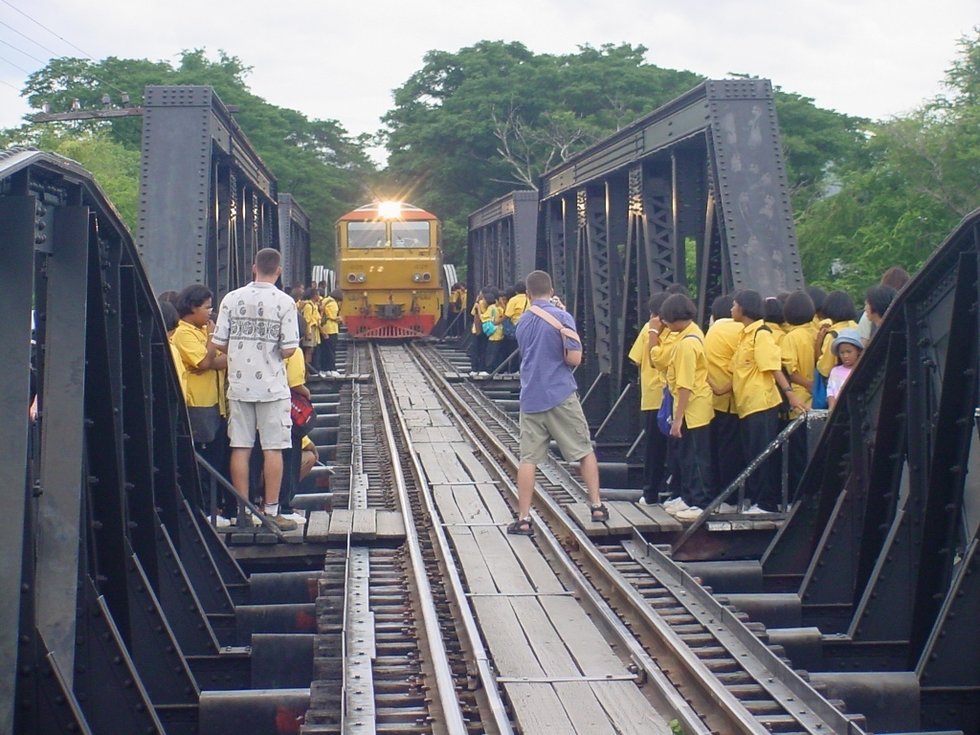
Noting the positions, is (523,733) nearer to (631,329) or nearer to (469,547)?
(469,547)

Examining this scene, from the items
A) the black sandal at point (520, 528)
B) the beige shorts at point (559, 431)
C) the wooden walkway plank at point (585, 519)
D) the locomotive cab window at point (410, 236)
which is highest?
the locomotive cab window at point (410, 236)

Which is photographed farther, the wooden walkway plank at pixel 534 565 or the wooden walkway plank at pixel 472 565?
the wooden walkway plank at pixel 534 565

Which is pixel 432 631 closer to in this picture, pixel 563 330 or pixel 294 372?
pixel 563 330

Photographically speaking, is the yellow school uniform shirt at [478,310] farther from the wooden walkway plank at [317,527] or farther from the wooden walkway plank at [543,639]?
the wooden walkway plank at [543,639]

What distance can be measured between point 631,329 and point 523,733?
882 cm

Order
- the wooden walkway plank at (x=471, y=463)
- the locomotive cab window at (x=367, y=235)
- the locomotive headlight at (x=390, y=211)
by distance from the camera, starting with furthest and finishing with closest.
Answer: the locomotive headlight at (x=390, y=211) < the locomotive cab window at (x=367, y=235) < the wooden walkway plank at (x=471, y=463)

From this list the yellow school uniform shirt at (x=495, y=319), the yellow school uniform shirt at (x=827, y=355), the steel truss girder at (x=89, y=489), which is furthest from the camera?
the yellow school uniform shirt at (x=495, y=319)

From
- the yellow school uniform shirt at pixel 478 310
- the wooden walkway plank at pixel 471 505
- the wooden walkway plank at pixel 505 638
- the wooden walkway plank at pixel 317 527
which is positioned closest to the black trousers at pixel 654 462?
the wooden walkway plank at pixel 471 505

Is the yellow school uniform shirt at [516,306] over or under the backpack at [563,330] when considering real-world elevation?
over

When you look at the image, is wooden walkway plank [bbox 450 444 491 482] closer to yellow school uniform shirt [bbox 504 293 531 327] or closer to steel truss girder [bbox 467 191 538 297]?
yellow school uniform shirt [bbox 504 293 531 327]

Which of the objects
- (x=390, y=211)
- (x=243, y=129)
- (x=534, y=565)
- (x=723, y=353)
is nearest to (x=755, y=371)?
(x=723, y=353)

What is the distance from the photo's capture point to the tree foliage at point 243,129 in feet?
144

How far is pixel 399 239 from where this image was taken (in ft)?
103

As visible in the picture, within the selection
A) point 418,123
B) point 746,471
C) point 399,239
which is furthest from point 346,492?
point 418,123
